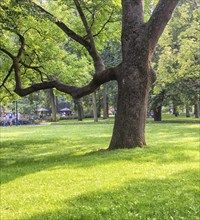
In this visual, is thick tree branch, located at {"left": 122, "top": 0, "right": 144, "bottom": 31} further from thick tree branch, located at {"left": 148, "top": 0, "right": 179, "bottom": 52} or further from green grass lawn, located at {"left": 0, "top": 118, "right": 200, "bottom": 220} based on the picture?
green grass lawn, located at {"left": 0, "top": 118, "right": 200, "bottom": 220}

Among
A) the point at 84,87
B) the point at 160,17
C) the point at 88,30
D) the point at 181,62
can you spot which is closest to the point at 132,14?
the point at 160,17

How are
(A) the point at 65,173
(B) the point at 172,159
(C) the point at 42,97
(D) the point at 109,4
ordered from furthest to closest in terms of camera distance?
(C) the point at 42,97, (D) the point at 109,4, (B) the point at 172,159, (A) the point at 65,173

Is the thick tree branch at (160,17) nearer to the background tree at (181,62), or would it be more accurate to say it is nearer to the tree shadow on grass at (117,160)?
the tree shadow on grass at (117,160)

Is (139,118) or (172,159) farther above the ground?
(139,118)

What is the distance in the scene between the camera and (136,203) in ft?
18.7

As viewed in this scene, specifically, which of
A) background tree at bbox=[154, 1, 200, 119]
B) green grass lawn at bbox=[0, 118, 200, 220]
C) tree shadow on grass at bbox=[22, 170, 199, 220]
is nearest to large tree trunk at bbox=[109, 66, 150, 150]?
green grass lawn at bbox=[0, 118, 200, 220]

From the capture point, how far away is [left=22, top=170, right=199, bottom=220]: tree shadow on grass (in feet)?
17.2

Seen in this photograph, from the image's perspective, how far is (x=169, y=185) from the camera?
6.80m

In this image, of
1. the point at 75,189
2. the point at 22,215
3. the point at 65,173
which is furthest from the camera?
the point at 65,173

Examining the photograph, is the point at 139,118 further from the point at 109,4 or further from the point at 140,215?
the point at 140,215

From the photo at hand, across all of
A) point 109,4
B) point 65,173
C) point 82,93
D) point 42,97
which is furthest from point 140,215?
point 42,97

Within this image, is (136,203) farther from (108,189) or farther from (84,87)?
(84,87)

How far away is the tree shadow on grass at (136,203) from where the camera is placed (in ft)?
17.2

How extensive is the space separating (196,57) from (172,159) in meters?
19.8
